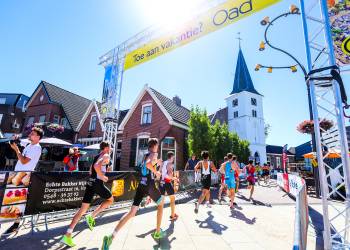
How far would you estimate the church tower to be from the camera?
3788 centimetres

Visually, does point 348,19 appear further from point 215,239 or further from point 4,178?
point 4,178

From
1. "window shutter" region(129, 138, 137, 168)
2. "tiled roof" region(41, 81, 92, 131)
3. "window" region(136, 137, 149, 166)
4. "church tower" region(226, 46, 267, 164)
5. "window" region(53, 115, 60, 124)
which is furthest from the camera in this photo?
"church tower" region(226, 46, 267, 164)

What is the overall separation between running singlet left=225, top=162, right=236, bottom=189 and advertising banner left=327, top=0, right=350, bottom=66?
16.0 ft

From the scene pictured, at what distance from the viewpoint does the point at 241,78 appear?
4228 cm

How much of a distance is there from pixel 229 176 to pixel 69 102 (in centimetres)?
2526

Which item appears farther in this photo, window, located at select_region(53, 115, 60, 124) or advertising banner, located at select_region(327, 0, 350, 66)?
window, located at select_region(53, 115, 60, 124)

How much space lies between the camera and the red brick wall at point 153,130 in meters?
17.9

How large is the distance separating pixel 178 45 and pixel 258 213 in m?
7.27

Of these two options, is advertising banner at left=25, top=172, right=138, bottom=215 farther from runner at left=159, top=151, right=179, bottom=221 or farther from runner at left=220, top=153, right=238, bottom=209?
runner at left=220, top=153, right=238, bottom=209

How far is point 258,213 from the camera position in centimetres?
695

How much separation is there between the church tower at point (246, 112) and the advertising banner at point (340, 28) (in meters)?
34.0

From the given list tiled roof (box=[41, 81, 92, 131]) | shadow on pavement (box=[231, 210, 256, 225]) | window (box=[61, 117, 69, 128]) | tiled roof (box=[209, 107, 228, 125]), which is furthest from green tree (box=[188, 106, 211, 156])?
tiled roof (box=[209, 107, 228, 125])

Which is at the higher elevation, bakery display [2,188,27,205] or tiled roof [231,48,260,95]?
tiled roof [231,48,260,95]

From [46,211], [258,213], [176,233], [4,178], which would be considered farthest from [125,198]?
[258,213]
